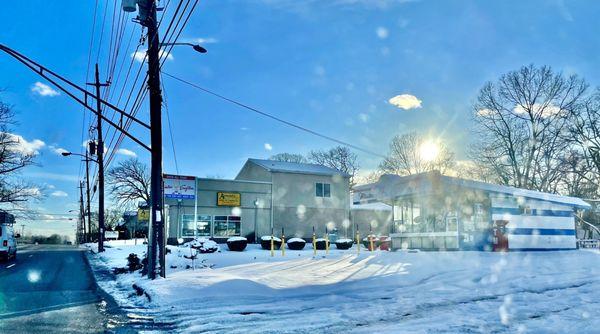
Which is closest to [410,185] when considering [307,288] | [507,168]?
[307,288]

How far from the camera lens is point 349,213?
4212 cm

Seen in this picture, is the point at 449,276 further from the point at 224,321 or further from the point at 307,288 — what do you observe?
the point at 224,321

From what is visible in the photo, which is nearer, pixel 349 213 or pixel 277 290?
pixel 277 290

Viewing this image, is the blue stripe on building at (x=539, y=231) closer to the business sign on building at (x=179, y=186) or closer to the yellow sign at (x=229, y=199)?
the yellow sign at (x=229, y=199)

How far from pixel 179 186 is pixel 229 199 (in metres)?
4.37

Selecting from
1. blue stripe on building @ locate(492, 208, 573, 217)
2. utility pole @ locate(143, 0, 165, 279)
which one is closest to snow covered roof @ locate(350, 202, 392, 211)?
blue stripe on building @ locate(492, 208, 573, 217)

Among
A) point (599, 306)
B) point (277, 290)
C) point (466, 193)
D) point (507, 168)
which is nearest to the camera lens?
point (599, 306)

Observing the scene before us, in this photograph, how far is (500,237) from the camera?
22.2 meters

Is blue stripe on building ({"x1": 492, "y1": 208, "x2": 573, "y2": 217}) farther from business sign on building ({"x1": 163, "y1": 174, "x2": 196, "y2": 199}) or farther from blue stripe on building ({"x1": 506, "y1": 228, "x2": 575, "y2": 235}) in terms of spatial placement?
business sign on building ({"x1": 163, "y1": 174, "x2": 196, "y2": 199})

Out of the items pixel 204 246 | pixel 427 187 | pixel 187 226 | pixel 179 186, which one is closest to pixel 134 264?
pixel 204 246

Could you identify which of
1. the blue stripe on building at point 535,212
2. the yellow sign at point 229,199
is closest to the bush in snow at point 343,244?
the yellow sign at point 229,199

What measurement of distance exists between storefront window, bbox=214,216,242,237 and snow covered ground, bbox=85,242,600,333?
1985 cm

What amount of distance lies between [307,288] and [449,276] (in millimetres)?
4723

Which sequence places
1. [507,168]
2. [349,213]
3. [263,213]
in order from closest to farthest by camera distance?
[263,213]
[349,213]
[507,168]
